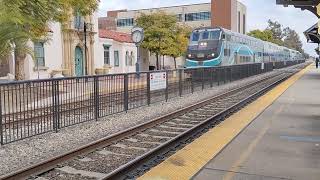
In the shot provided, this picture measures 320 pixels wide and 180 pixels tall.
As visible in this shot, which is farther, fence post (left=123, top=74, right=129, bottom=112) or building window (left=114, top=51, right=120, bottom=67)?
building window (left=114, top=51, right=120, bottom=67)

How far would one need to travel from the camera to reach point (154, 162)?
784 centimetres

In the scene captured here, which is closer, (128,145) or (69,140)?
(128,145)

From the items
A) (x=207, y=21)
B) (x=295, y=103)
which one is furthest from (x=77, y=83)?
(x=207, y=21)

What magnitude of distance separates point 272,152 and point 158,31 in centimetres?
4480

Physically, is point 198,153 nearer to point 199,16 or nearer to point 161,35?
point 161,35

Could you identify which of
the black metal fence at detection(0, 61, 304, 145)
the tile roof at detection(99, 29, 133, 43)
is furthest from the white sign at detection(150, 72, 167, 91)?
the tile roof at detection(99, 29, 133, 43)

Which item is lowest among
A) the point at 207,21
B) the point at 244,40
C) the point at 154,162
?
the point at 154,162

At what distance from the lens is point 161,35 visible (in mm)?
52688

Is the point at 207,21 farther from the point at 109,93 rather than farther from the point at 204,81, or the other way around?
the point at 109,93

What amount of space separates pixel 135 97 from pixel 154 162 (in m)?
7.38

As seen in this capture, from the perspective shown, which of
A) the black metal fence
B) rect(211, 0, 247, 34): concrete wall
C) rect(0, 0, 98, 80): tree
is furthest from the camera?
rect(211, 0, 247, 34): concrete wall

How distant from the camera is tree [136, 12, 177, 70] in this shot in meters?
52.3

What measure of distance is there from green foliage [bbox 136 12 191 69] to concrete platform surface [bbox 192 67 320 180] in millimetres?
39703

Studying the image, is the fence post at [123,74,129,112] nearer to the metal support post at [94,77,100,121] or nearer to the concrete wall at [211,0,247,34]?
the metal support post at [94,77,100,121]
